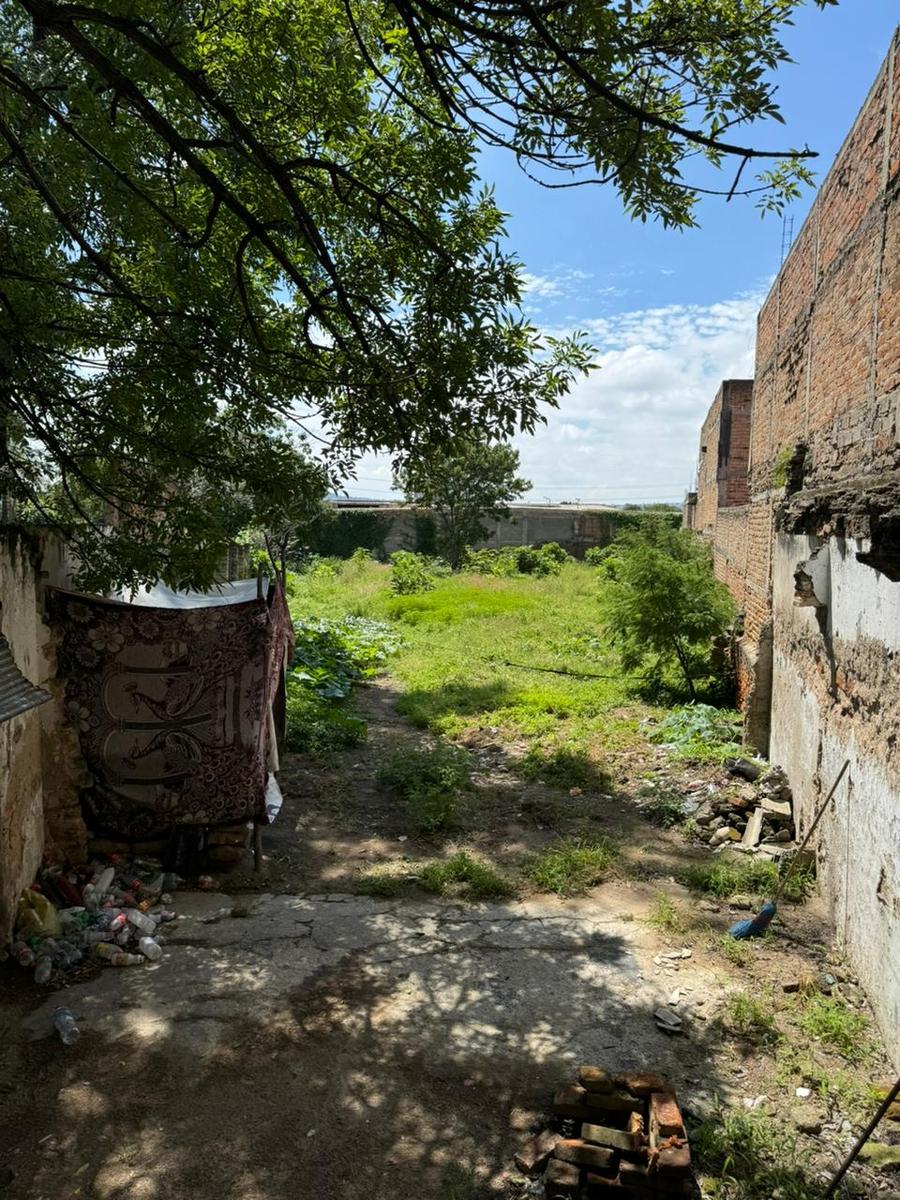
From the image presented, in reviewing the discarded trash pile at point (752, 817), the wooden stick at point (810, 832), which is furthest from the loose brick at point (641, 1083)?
the discarded trash pile at point (752, 817)

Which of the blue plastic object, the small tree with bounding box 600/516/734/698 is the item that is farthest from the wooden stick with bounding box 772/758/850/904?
the small tree with bounding box 600/516/734/698

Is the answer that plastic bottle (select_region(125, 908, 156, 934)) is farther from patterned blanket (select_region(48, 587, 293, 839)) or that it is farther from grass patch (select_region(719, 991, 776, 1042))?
grass patch (select_region(719, 991, 776, 1042))

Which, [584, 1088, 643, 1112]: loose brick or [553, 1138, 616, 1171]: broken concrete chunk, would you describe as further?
[584, 1088, 643, 1112]: loose brick

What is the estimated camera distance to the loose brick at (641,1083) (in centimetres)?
339

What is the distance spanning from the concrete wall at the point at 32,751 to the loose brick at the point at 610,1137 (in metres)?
3.29

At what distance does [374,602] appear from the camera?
2058 cm

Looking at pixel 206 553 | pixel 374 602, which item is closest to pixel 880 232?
pixel 206 553

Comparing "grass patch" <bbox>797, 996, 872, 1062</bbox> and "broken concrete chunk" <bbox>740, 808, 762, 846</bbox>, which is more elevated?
"broken concrete chunk" <bbox>740, 808, 762, 846</bbox>

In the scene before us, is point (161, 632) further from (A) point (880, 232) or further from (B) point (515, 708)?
(B) point (515, 708)

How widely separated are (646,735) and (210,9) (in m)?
7.88

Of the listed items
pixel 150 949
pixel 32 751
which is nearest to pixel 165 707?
pixel 32 751

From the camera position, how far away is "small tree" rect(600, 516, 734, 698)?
10867 millimetres

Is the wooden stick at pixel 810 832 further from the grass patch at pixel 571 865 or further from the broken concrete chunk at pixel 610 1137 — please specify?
the broken concrete chunk at pixel 610 1137

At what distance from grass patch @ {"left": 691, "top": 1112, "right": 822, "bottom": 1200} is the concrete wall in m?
3.75
